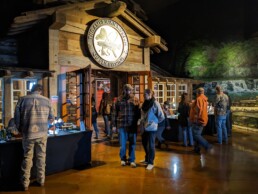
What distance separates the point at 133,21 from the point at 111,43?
1435 mm

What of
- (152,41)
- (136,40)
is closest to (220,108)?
(152,41)

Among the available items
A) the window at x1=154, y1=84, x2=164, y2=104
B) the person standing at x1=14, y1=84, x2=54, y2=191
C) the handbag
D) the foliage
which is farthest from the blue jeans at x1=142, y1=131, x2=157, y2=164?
the foliage

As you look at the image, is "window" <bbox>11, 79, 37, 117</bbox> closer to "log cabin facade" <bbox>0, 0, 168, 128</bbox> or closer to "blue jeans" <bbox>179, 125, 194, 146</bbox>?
"log cabin facade" <bbox>0, 0, 168, 128</bbox>

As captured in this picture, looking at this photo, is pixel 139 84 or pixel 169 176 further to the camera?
pixel 139 84

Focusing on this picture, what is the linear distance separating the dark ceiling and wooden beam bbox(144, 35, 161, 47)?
5.99 meters

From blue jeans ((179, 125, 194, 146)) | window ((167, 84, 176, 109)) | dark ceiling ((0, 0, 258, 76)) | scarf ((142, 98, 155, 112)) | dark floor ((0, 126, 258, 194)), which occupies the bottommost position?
dark floor ((0, 126, 258, 194))

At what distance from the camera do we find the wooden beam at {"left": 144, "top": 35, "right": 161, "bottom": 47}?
1026cm

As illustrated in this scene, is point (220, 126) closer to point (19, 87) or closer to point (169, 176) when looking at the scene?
point (169, 176)

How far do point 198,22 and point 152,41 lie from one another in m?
9.22

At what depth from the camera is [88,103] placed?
8.12m

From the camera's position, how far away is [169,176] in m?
5.49

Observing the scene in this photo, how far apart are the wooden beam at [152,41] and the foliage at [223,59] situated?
6.99 metres

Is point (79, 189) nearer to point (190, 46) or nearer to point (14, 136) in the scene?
point (14, 136)

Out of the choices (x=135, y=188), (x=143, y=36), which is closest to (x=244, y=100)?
(x=143, y=36)
